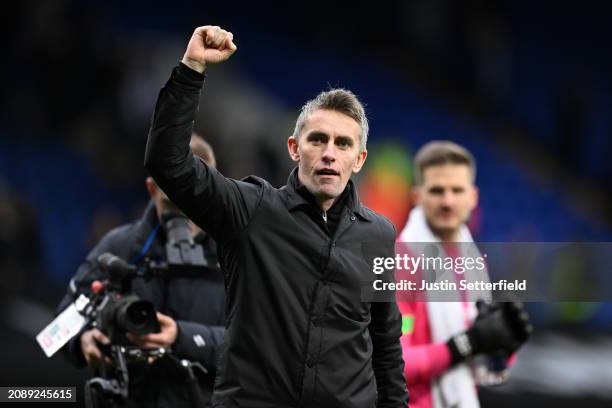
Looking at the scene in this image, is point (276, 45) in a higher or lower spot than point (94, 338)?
higher

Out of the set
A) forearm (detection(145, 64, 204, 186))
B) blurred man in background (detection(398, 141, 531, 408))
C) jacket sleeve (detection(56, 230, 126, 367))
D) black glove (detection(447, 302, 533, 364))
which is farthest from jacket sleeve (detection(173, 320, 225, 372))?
forearm (detection(145, 64, 204, 186))

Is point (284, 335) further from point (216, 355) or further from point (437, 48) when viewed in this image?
point (437, 48)

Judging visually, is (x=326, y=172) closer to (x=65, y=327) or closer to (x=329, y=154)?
(x=329, y=154)

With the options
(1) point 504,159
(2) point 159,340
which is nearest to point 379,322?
(2) point 159,340

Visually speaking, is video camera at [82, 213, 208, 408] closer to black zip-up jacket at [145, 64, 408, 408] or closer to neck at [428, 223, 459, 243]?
black zip-up jacket at [145, 64, 408, 408]

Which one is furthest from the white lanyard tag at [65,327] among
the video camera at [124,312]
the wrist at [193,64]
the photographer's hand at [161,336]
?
the wrist at [193,64]

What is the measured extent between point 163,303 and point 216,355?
0.29 metres

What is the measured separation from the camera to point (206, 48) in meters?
2.54

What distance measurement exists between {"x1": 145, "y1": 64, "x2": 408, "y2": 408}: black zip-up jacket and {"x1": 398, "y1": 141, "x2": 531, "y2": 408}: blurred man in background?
2.61ft

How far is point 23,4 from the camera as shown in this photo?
36.1 feet

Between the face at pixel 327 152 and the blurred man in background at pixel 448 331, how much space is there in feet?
2.65

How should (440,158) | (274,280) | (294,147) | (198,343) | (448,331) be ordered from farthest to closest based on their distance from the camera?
(440,158) → (448,331) → (198,343) → (294,147) → (274,280)

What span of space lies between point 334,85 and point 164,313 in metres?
7.78

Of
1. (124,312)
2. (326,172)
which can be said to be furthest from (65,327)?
(326,172)
